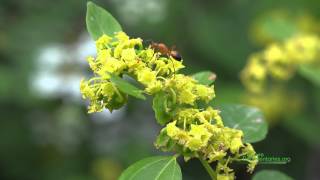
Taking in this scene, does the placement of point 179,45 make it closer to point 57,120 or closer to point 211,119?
point 57,120

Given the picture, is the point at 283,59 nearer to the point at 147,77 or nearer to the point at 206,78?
the point at 206,78

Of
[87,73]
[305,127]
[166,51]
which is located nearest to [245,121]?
[166,51]

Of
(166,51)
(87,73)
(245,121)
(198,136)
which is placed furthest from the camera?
(87,73)

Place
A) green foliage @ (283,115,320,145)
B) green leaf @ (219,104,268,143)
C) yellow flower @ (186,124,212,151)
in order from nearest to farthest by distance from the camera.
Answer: yellow flower @ (186,124,212,151), green leaf @ (219,104,268,143), green foliage @ (283,115,320,145)

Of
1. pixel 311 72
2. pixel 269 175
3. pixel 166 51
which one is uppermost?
pixel 311 72

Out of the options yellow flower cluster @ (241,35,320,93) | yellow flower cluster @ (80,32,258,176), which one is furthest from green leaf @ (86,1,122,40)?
yellow flower cluster @ (241,35,320,93)

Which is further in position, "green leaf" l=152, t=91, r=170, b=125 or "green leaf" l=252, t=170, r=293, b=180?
"green leaf" l=252, t=170, r=293, b=180

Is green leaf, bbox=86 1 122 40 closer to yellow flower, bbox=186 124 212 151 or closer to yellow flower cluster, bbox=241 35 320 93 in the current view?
yellow flower, bbox=186 124 212 151
